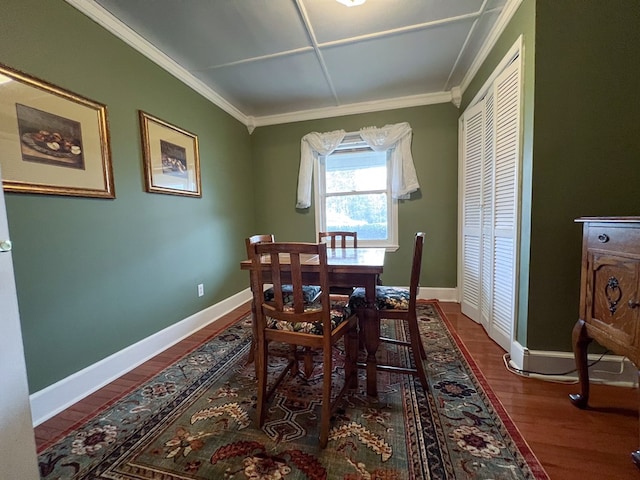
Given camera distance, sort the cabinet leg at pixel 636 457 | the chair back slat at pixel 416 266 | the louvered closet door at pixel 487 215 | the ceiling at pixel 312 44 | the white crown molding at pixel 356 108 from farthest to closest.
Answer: the white crown molding at pixel 356 108 < the louvered closet door at pixel 487 215 < the ceiling at pixel 312 44 < the chair back slat at pixel 416 266 < the cabinet leg at pixel 636 457

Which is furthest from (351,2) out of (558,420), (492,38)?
(558,420)

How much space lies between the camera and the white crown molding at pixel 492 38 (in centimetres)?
175

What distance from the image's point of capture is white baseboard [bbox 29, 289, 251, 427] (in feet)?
4.67

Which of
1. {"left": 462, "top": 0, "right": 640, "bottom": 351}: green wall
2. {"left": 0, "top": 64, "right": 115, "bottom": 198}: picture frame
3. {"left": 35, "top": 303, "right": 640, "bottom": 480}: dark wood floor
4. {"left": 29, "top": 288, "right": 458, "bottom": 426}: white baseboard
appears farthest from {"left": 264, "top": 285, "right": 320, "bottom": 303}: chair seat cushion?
{"left": 462, "top": 0, "right": 640, "bottom": 351}: green wall

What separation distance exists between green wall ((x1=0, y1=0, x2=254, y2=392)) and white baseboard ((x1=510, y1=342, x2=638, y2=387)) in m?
2.64

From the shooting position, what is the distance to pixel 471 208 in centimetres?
276

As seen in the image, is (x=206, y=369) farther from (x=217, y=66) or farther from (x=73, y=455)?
(x=217, y=66)

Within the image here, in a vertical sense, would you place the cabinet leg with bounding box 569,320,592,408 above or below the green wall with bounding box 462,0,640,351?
below

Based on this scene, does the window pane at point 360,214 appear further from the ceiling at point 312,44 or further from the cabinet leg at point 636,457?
the cabinet leg at point 636,457

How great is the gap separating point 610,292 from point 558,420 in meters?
0.66

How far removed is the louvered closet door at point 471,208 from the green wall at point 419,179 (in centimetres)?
20

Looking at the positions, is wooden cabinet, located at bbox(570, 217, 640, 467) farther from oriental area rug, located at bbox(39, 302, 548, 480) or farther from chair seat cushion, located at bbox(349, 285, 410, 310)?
chair seat cushion, located at bbox(349, 285, 410, 310)

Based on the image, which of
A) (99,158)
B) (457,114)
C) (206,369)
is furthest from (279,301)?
(457,114)

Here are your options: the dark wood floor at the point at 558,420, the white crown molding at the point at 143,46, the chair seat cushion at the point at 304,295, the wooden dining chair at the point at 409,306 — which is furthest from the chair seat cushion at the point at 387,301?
the white crown molding at the point at 143,46
